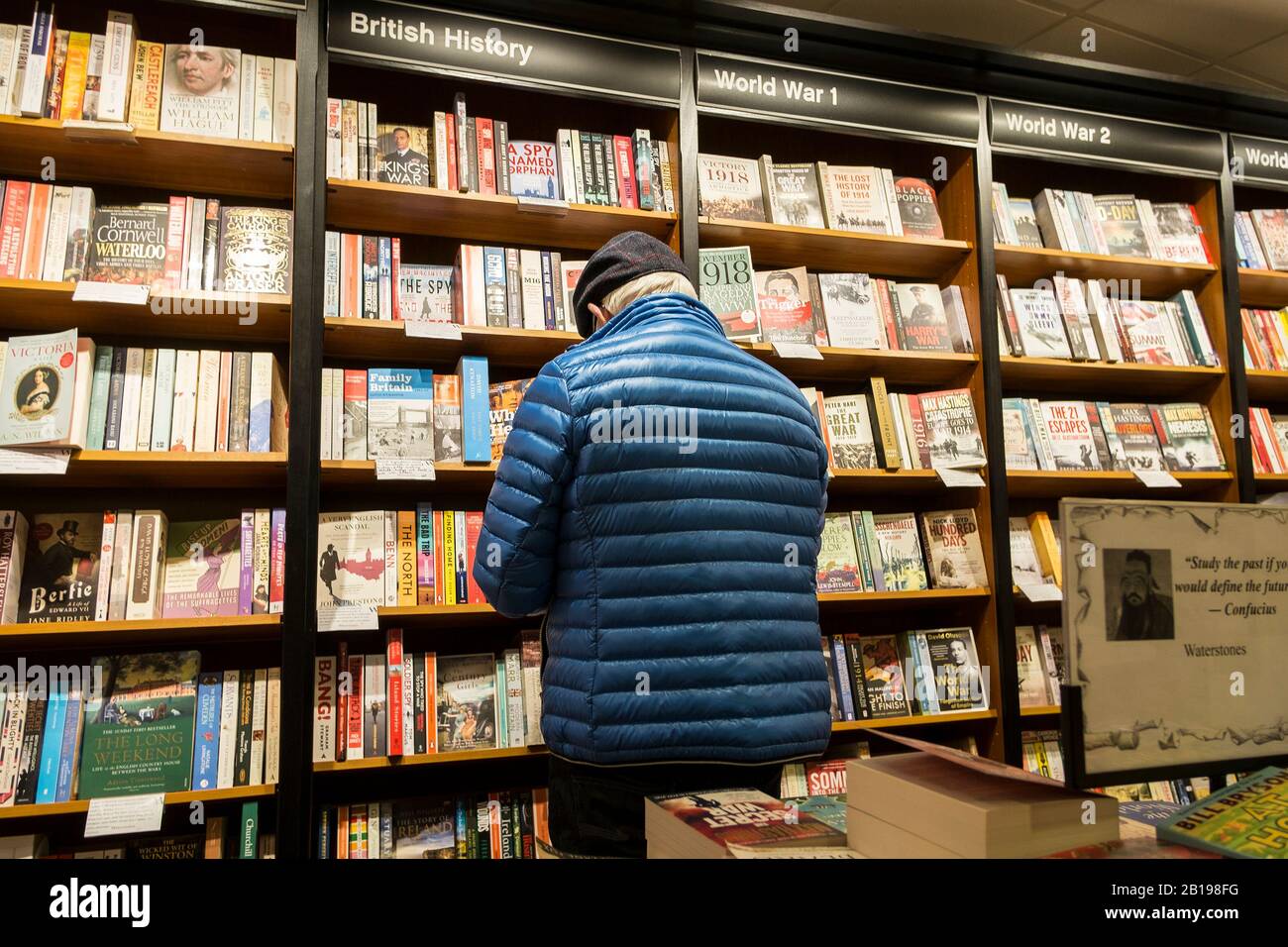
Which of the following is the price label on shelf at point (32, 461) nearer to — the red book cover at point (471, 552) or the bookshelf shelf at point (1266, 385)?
Result: the red book cover at point (471, 552)

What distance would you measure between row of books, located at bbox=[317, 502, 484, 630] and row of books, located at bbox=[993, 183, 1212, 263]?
7.37 ft

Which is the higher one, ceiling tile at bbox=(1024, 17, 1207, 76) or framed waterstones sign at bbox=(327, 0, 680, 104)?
ceiling tile at bbox=(1024, 17, 1207, 76)

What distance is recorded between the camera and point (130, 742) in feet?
6.77

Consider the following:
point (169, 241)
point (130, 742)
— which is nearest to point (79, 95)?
point (169, 241)

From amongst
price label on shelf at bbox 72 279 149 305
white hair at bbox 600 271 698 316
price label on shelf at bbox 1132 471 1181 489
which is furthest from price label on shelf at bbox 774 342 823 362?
price label on shelf at bbox 72 279 149 305

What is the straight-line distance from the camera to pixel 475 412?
2441 mm

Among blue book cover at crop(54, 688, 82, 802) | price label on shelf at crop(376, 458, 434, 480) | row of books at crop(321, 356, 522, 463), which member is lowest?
blue book cover at crop(54, 688, 82, 802)

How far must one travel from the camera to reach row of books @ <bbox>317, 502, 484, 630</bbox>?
2.29 m

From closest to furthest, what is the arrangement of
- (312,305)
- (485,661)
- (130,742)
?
(130,742) < (312,305) < (485,661)

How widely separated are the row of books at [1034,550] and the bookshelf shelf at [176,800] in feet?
8.13

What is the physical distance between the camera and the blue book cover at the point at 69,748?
200 cm

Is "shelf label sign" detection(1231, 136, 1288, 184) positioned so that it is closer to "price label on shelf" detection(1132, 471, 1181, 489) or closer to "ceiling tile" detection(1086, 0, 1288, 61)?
"ceiling tile" detection(1086, 0, 1288, 61)

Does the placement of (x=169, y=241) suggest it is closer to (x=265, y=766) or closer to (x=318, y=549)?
(x=318, y=549)
